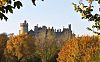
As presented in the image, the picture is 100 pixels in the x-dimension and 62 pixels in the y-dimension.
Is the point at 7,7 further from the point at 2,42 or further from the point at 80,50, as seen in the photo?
the point at 2,42

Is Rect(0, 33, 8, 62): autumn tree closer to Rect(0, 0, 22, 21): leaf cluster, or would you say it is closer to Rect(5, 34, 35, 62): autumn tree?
Rect(5, 34, 35, 62): autumn tree

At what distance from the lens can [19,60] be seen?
102 metres

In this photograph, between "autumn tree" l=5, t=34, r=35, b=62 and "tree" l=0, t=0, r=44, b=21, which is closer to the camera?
"tree" l=0, t=0, r=44, b=21

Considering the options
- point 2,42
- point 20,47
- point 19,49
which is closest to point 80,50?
point 19,49

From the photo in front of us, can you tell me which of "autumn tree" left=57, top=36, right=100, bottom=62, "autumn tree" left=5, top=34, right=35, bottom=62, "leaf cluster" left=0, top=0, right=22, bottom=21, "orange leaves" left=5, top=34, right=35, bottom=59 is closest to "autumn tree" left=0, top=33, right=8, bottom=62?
"autumn tree" left=5, top=34, right=35, bottom=62

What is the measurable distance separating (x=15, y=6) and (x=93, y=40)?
83556 mm

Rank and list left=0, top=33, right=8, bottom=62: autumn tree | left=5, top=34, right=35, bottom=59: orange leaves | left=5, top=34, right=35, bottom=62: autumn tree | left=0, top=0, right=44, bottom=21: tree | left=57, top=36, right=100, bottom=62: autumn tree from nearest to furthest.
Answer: left=0, top=0, right=44, bottom=21: tree < left=57, top=36, right=100, bottom=62: autumn tree < left=5, top=34, right=35, bottom=62: autumn tree < left=5, top=34, right=35, bottom=59: orange leaves < left=0, top=33, right=8, bottom=62: autumn tree

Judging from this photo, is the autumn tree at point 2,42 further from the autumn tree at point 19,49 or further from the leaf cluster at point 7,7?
the leaf cluster at point 7,7

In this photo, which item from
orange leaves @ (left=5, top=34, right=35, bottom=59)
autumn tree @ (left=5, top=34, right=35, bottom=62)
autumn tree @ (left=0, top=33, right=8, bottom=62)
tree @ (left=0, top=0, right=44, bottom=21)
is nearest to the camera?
tree @ (left=0, top=0, right=44, bottom=21)

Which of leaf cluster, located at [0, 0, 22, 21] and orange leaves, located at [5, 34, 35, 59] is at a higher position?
leaf cluster, located at [0, 0, 22, 21]

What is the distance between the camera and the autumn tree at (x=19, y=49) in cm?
10262

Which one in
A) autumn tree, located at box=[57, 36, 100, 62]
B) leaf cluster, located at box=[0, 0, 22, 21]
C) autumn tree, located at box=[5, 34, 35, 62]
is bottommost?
autumn tree, located at box=[5, 34, 35, 62]

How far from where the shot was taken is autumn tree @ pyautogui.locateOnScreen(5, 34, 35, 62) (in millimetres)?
102619

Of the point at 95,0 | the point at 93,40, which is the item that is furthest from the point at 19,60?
the point at 95,0
